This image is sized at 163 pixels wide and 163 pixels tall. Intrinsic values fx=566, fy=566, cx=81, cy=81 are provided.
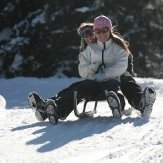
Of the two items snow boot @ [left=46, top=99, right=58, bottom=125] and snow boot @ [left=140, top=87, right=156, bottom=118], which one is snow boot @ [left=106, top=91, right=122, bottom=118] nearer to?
snow boot @ [left=140, top=87, right=156, bottom=118]

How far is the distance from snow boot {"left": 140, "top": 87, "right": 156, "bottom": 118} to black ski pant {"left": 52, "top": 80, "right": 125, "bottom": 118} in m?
0.28

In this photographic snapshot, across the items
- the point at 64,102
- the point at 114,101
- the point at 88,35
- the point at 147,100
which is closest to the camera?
the point at 114,101

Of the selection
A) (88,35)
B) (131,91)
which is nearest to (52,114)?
(131,91)

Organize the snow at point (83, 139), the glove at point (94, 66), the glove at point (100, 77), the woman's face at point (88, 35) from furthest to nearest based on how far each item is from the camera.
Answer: the woman's face at point (88, 35) < the glove at point (94, 66) < the glove at point (100, 77) < the snow at point (83, 139)

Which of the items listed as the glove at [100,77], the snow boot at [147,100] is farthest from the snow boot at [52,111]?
the snow boot at [147,100]

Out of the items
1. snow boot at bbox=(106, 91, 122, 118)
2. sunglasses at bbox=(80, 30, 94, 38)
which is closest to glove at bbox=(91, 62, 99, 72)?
sunglasses at bbox=(80, 30, 94, 38)

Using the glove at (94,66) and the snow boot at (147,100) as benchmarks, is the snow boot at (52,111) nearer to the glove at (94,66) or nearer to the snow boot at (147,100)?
the glove at (94,66)

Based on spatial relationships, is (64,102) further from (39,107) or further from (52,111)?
(39,107)

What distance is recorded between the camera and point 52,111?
6.14m

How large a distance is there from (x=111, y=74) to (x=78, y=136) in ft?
3.70

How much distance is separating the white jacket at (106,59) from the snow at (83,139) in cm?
52

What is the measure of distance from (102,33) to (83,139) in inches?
64.4

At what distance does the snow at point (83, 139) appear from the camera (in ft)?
14.8

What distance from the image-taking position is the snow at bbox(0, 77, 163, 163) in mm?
4523
